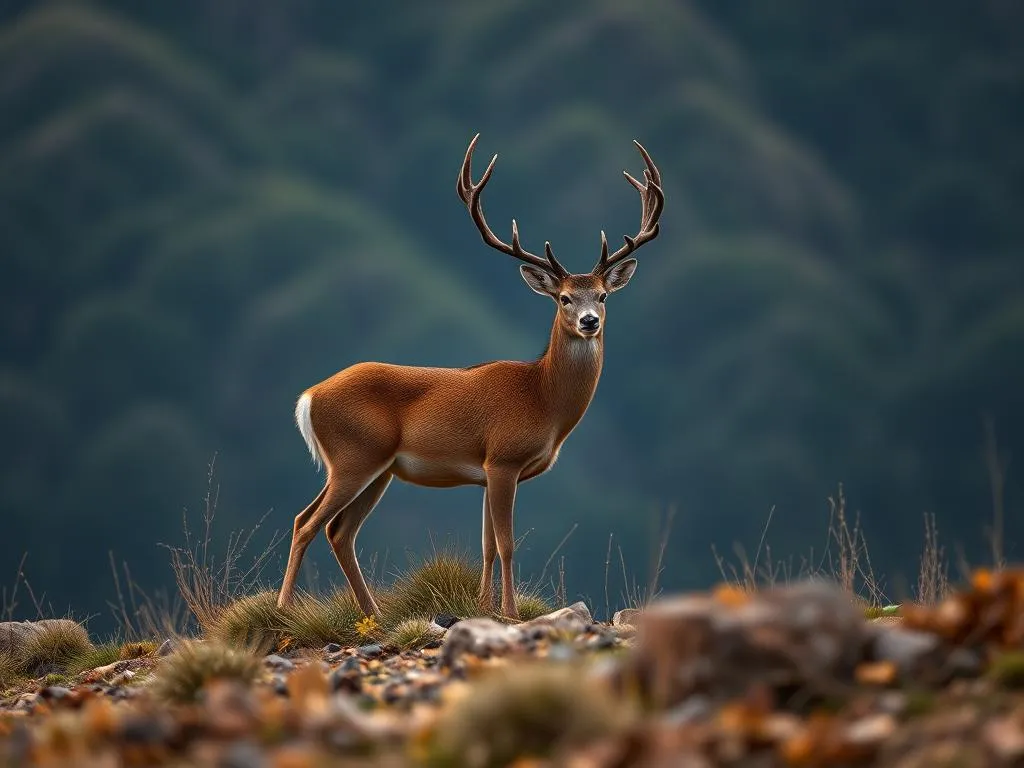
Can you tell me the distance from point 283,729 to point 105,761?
705 mm

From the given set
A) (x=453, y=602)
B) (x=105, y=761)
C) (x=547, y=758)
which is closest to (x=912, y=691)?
(x=547, y=758)

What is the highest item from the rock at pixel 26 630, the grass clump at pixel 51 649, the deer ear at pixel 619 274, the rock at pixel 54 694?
the deer ear at pixel 619 274

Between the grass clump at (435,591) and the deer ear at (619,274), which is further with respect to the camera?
the deer ear at (619,274)

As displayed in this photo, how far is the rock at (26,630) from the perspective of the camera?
11797 mm

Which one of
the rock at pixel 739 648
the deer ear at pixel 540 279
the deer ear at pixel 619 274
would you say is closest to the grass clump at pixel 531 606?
the deer ear at pixel 540 279

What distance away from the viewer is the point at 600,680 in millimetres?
4457

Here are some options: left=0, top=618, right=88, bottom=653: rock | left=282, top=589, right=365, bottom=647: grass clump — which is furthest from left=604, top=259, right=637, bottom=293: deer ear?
left=0, top=618, right=88, bottom=653: rock

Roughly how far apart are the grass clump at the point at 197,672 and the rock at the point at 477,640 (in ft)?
3.42

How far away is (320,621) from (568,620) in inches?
124

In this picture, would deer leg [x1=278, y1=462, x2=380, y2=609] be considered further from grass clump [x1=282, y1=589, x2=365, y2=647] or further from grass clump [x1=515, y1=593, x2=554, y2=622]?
grass clump [x1=515, y1=593, x2=554, y2=622]

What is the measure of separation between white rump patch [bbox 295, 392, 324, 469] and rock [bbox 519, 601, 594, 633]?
8.35 ft

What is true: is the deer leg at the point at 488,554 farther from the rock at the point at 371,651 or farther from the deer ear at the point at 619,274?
the deer ear at the point at 619,274

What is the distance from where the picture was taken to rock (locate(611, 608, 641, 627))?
919cm

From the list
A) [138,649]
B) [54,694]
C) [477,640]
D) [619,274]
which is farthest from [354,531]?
[477,640]
